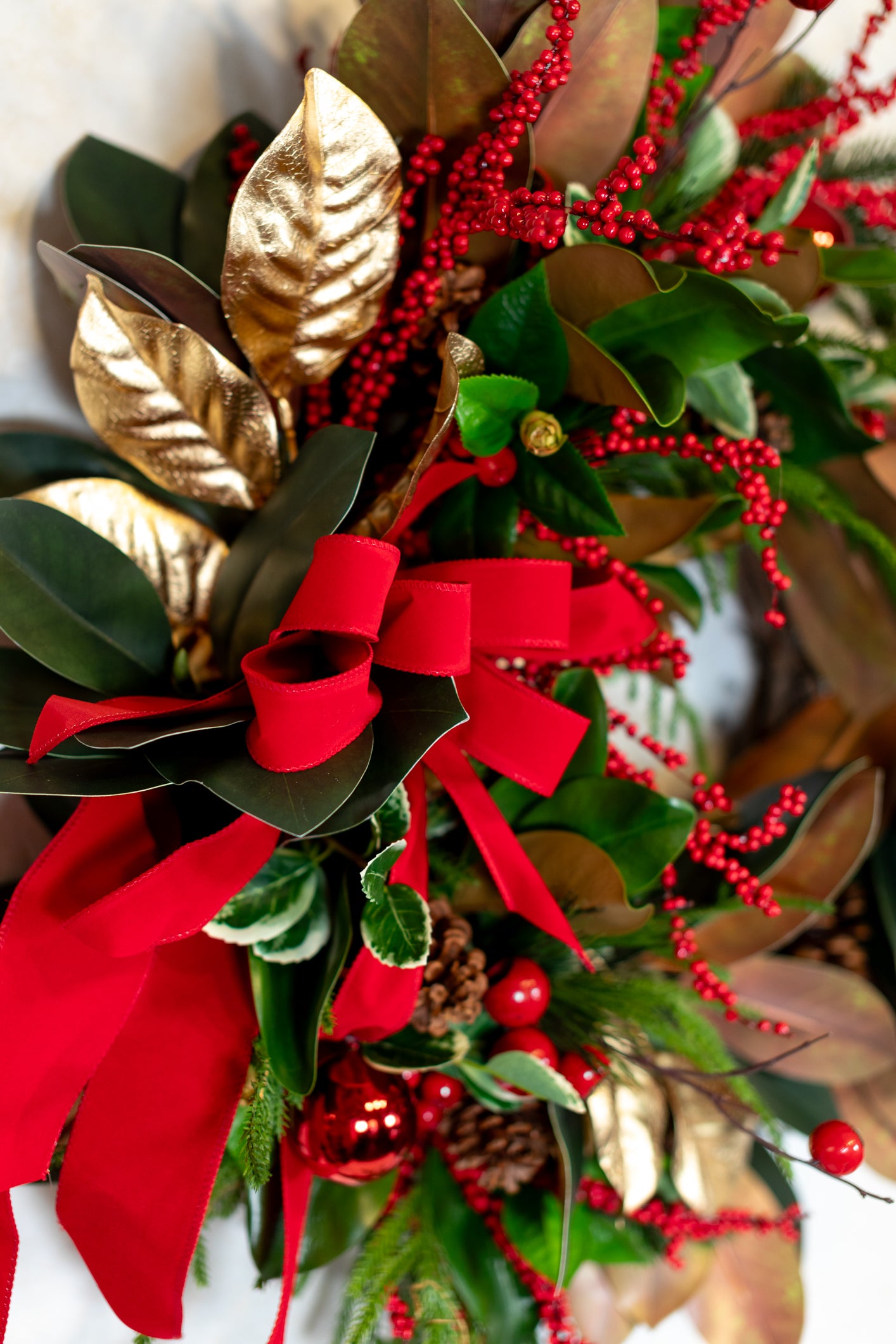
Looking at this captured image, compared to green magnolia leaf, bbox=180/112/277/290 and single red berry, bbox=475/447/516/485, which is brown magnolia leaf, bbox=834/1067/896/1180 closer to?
single red berry, bbox=475/447/516/485

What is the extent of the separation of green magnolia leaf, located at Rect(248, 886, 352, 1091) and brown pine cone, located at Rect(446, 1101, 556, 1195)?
8.1 inches

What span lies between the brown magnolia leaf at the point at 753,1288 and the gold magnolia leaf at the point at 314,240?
723mm

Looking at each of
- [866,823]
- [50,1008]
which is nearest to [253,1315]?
[50,1008]

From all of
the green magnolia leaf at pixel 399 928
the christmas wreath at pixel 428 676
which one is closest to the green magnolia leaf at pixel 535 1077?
the christmas wreath at pixel 428 676

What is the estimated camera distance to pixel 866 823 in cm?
77

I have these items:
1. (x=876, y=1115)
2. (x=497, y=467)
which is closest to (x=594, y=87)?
(x=497, y=467)

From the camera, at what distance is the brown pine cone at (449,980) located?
0.59m

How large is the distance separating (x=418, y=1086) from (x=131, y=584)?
42 centimetres

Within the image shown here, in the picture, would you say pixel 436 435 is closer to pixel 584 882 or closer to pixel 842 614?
pixel 584 882

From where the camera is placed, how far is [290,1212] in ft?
1.84

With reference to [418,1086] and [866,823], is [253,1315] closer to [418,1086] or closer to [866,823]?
[418,1086]

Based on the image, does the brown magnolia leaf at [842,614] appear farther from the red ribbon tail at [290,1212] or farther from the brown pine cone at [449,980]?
the red ribbon tail at [290,1212]

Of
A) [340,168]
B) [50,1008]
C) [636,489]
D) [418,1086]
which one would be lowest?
[418,1086]

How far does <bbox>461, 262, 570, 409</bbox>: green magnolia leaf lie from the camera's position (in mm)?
536
